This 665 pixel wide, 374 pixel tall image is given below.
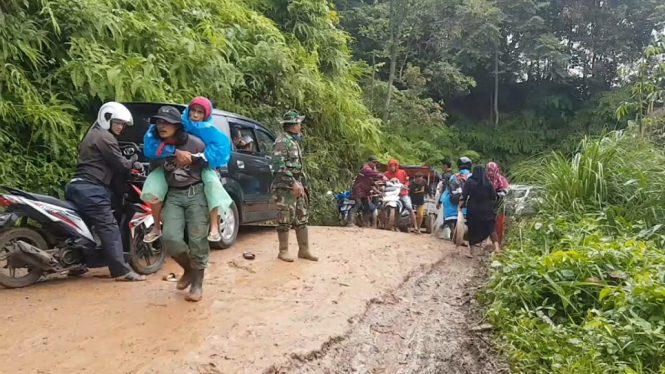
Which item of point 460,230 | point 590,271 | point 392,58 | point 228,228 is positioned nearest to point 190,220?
point 228,228

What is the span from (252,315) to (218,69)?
5.39 meters

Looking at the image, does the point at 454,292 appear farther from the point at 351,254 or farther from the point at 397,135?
the point at 397,135

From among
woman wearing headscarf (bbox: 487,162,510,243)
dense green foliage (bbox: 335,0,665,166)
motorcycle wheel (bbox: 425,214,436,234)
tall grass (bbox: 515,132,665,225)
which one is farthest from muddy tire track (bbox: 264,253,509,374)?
dense green foliage (bbox: 335,0,665,166)

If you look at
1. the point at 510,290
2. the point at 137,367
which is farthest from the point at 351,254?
the point at 137,367

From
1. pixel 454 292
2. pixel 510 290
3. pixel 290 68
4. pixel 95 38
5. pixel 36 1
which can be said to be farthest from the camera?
pixel 290 68

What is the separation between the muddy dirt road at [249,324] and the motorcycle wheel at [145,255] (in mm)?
127

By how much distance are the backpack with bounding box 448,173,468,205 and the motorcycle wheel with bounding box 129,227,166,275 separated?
5540 mm

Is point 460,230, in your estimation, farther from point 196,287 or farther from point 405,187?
point 196,287

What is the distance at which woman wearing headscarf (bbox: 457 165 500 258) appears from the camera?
8008 mm

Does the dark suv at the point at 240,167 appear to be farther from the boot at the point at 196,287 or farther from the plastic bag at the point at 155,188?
the boot at the point at 196,287

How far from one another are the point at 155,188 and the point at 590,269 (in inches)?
145

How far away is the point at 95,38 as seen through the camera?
7.10m

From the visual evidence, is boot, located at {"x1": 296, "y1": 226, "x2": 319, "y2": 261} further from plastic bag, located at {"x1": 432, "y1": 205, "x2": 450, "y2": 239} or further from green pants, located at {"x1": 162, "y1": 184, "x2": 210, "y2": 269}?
plastic bag, located at {"x1": 432, "y1": 205, "x2": 450, "y2": 239}

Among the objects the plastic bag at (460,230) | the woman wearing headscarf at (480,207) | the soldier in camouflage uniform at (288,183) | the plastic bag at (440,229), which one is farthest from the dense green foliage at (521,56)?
the soldier in camouflage uniform at (288,183)
